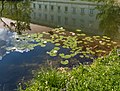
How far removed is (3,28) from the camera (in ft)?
72.8

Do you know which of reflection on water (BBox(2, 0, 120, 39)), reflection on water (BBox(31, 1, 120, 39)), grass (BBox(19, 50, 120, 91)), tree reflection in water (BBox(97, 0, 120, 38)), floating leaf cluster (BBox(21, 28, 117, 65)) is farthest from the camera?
reflection on water (BBox(2, 0, 120, 39))

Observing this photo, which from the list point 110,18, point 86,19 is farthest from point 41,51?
point 86,19

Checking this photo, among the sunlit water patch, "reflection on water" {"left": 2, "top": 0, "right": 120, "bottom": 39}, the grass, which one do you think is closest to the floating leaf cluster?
the sunlit water patch

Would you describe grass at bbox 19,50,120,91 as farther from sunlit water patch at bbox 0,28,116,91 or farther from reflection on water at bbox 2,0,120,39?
reflection on water at bbox 2,0,120,39

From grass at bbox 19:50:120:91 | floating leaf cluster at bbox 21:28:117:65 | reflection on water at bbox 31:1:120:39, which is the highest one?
grass at bbox 19:50:120:91

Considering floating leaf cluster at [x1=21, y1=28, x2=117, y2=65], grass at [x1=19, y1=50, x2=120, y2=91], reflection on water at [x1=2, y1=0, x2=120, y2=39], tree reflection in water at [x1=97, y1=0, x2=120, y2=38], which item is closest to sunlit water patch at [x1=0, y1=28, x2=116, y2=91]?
floating leaf cluster at [x1=21, y1=28, x2=117, y2=65]

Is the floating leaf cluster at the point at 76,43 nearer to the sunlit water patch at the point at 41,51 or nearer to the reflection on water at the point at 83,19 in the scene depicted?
the sunlit water patch at the point at 41,51

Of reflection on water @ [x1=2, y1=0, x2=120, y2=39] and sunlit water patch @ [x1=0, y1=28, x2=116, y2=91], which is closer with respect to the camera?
sunlit water patch @ [x1=0, y1=28, x2=116, y2=91]

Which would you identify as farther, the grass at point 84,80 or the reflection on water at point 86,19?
the reflection on water at point 86,19

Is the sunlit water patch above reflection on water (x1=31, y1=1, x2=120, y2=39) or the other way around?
above

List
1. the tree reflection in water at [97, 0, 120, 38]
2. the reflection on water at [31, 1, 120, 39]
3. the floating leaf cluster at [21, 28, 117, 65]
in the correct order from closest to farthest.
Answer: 1. the floating leaf cluster at [21, 28, 117, 65]
2. the tree reflection in water at [97, 0, 120, 38]
3. the reflection on water at [31, 1, 120, 39]

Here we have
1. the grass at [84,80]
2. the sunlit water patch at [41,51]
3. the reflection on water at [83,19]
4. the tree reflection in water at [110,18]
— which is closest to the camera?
the grass at [84,80]

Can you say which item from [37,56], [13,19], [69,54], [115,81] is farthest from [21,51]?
[13,19]

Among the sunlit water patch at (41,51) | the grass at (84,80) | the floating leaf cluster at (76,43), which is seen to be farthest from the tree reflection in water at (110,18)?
the grass at (84,80)
